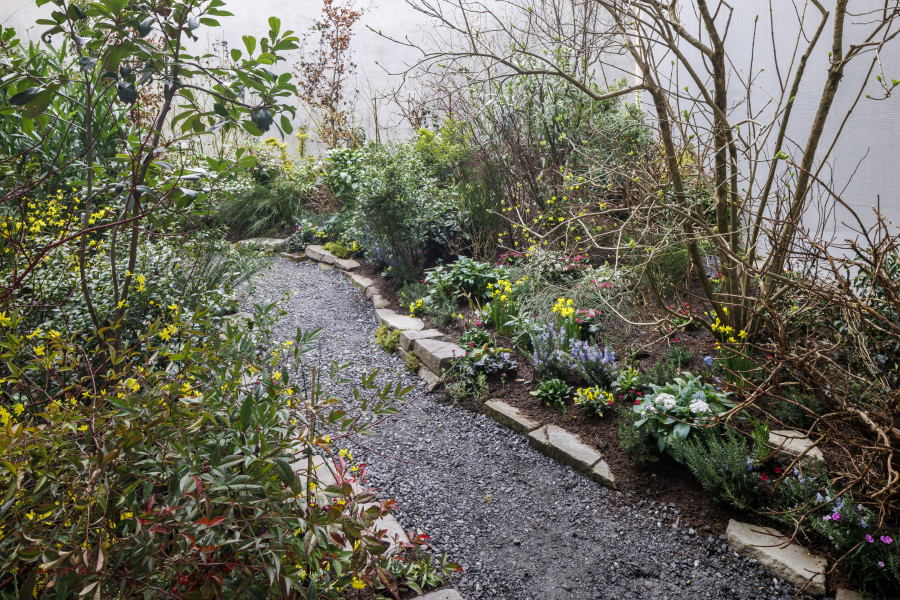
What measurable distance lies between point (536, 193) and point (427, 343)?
203cm

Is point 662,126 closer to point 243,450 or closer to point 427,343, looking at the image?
point 427,343

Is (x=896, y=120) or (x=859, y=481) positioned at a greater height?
(x=896, y=120)

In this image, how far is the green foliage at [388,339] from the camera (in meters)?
4.39

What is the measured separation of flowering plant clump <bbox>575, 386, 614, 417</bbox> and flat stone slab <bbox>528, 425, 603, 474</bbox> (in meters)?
0.19

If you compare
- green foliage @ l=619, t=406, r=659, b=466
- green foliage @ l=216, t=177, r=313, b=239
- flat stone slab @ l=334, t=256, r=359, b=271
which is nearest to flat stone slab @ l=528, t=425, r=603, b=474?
green foliage @ l=619, t=406, r=659, b=466

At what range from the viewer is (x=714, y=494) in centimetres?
249

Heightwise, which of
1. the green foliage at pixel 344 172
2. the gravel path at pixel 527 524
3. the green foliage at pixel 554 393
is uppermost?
the green foliage at pixel 344 172

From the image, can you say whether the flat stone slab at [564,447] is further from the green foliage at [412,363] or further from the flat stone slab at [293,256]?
the flat stone slab at [293,256]

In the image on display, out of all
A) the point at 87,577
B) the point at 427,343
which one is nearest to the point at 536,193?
the point at 427,343

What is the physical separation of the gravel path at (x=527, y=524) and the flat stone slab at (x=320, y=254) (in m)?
3.16

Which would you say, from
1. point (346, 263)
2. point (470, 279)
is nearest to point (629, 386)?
point (470, 279)

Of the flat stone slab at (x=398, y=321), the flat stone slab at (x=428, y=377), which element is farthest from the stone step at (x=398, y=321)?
the flat stone slab at (x=428, y=377)

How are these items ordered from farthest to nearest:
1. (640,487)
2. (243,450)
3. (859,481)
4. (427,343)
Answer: (427,343), (640,487), (859,481), (243,450)

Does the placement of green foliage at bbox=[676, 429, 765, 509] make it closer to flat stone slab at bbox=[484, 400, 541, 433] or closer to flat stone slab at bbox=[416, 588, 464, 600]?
flat stone slab at bbox=[484, 400, 541, 433]
